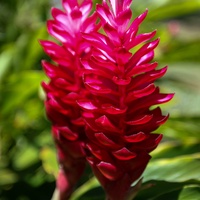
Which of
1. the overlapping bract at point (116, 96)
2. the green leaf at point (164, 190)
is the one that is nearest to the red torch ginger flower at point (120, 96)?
the overlapping bract at point (116, 96)

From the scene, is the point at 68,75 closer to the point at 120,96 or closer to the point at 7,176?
the point at 120,96

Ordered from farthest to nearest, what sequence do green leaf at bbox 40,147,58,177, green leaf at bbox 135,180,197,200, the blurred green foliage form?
green leaf at bbox 40,147,58,177 < the blurred green foliage < green leaf at bbox 135,180,197,200

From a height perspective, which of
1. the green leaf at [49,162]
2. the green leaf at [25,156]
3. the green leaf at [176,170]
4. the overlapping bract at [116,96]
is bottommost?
the green leaf at [25,156]

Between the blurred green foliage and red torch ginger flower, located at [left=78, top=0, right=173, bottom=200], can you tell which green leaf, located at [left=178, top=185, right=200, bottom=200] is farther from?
red torch ginger flower, located at [left=78, top=0, right=173, bottom=200]

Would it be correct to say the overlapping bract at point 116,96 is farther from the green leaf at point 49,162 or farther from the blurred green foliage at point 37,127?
the green leaf at point 49,162

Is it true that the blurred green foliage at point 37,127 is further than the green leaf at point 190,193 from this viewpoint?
Yes

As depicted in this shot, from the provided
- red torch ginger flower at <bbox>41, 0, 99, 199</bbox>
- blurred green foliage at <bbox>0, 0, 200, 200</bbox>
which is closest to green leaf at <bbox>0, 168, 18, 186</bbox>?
blurred green foliage at <bbox>0, 0, 200, 200</bbox>

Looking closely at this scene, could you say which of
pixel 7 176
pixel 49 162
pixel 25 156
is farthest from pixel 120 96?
pixel 25 156
